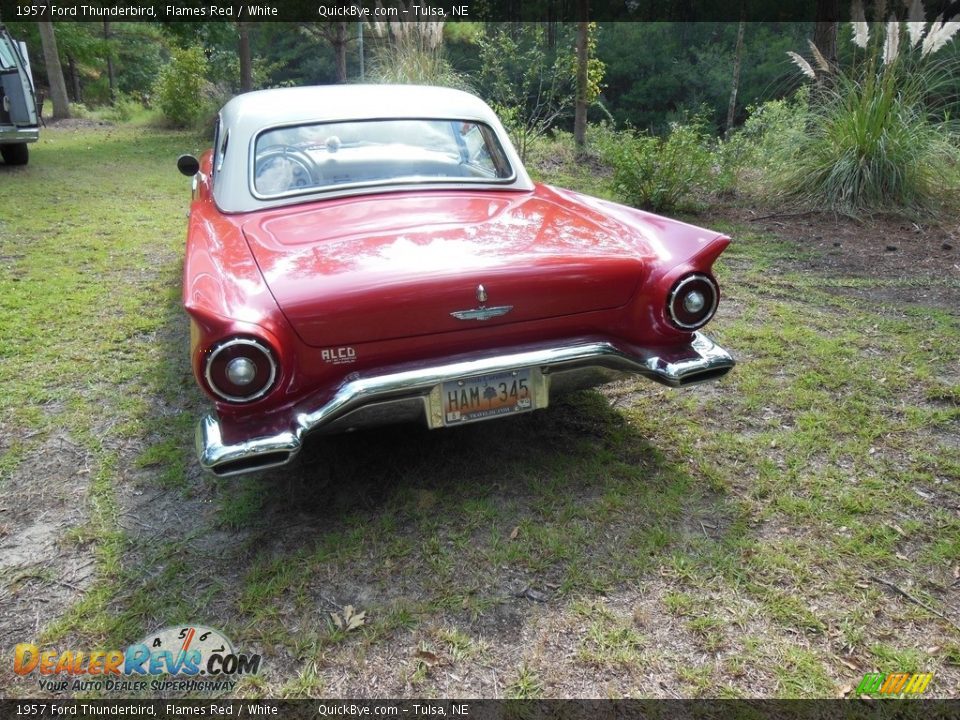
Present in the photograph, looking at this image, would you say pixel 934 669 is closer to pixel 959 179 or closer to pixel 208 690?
pixel 208 690

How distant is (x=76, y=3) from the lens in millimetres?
19859

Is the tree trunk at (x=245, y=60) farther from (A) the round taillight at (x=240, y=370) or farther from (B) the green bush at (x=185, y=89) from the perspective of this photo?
(A) the round taillight at (x=240, y=370)

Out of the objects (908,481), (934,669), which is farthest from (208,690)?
(908,481)

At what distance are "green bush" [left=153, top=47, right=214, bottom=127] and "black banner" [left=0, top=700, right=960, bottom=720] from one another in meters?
14.8

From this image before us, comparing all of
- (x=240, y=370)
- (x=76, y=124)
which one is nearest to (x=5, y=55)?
(x=76, y=124)

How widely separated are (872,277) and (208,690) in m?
4.87

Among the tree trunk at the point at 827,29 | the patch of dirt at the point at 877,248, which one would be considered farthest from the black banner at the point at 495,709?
the tree trunk at the point at 827,29

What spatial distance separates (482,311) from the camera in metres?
2.37

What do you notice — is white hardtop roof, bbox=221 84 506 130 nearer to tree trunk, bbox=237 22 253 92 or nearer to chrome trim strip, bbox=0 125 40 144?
chrome trim strip, bbox=0 125 40 144

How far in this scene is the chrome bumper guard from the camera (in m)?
2.15

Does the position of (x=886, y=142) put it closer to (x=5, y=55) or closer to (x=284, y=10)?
(x=5, y=55)

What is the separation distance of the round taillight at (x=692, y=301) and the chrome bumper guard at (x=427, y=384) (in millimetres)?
115

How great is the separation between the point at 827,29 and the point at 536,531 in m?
8.92

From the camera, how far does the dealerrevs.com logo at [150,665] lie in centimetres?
191
